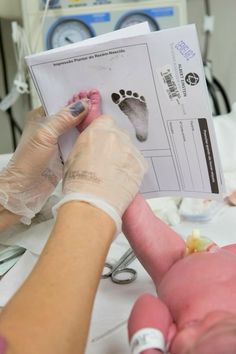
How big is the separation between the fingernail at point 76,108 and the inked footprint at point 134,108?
0.20ft

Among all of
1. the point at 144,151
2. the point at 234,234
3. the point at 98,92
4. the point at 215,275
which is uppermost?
the point at 98,92

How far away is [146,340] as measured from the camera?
1.70 feet

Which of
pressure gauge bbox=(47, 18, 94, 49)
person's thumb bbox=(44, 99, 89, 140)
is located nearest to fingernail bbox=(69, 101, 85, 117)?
person's thumb bbox=(44, 99, 89, 140)

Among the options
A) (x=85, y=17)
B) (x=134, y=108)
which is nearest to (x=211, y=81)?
(x=85, y=17)

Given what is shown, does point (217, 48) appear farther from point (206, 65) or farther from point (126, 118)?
point (126, 118)

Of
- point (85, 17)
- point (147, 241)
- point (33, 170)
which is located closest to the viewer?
point (147, 241)

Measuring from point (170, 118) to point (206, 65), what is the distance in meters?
0.87

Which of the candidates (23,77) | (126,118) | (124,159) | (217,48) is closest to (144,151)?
(126,118)

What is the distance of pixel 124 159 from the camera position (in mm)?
688

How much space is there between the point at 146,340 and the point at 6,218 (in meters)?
0.51

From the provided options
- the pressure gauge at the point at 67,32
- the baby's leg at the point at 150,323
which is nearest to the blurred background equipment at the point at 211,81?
the pressure gauge at the point at 67,32

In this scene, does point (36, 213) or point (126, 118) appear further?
point (36, 213)

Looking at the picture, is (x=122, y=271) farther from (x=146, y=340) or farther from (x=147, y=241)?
(x=146, y=340)

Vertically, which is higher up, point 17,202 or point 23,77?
point 23,77
